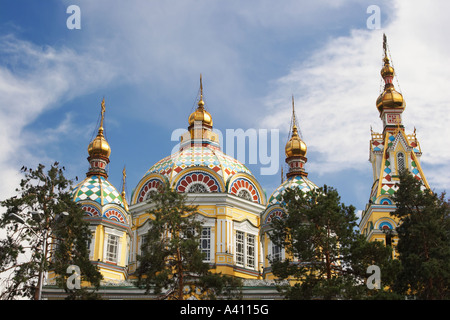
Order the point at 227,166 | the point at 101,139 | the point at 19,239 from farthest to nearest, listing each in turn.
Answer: the point at 101,139, the point at 227,166, the point at 19,239

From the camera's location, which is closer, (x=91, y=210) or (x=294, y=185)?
(x=91, y=210)

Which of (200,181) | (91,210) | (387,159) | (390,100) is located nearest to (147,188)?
(200,181)

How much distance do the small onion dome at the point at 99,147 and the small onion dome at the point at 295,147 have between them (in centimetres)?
1126

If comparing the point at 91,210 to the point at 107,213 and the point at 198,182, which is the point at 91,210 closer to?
the point at 107,213

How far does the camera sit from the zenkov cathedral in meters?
37.2

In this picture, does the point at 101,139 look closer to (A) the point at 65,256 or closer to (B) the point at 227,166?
(B) the point at 227,166

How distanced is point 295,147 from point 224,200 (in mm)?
6236

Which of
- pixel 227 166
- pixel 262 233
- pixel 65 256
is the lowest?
pixel 65 256

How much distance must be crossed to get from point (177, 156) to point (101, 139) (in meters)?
5.35

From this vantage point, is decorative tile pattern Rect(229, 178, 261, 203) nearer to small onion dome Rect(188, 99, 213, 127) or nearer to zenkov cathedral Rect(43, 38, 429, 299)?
zenkov cathedral Rect(43, 38, 429, 299)

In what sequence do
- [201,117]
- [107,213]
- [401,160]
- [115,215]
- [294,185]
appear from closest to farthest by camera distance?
[107,213], [115,215], [294,185], [401,160], [201,117]

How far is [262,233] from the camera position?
37875 mm

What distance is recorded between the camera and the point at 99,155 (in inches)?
1634
